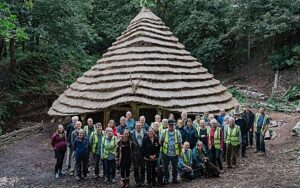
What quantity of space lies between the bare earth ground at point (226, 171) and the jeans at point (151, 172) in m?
0.49

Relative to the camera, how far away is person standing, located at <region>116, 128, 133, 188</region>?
9.72m

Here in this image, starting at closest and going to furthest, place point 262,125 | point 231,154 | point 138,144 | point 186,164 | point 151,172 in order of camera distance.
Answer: point 138,144 < point 151,172 < point 186,164 < point 231,154 < point 262,125

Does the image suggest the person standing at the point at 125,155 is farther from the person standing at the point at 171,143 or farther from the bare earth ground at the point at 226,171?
the person standing at the point at 171,143

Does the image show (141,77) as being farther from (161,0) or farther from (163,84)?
(161,0)

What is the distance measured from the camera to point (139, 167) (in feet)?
33.5

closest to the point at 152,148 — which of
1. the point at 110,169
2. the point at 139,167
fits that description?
the point at 139,167

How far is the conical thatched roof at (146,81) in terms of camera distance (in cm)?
1348

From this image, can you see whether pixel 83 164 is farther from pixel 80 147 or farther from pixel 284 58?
pixel 284 58

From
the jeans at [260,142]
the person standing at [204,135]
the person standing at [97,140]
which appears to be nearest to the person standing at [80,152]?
the person standing at [97,140]

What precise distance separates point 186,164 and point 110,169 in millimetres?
2079

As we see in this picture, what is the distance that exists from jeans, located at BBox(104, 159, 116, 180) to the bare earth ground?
12.4 inches

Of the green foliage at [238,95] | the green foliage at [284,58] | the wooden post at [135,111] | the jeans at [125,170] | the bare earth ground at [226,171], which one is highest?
the green foliage at [284,58]

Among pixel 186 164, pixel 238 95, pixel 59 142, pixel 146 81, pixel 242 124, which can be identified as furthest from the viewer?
pixel 238 95

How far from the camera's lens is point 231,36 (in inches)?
1212
